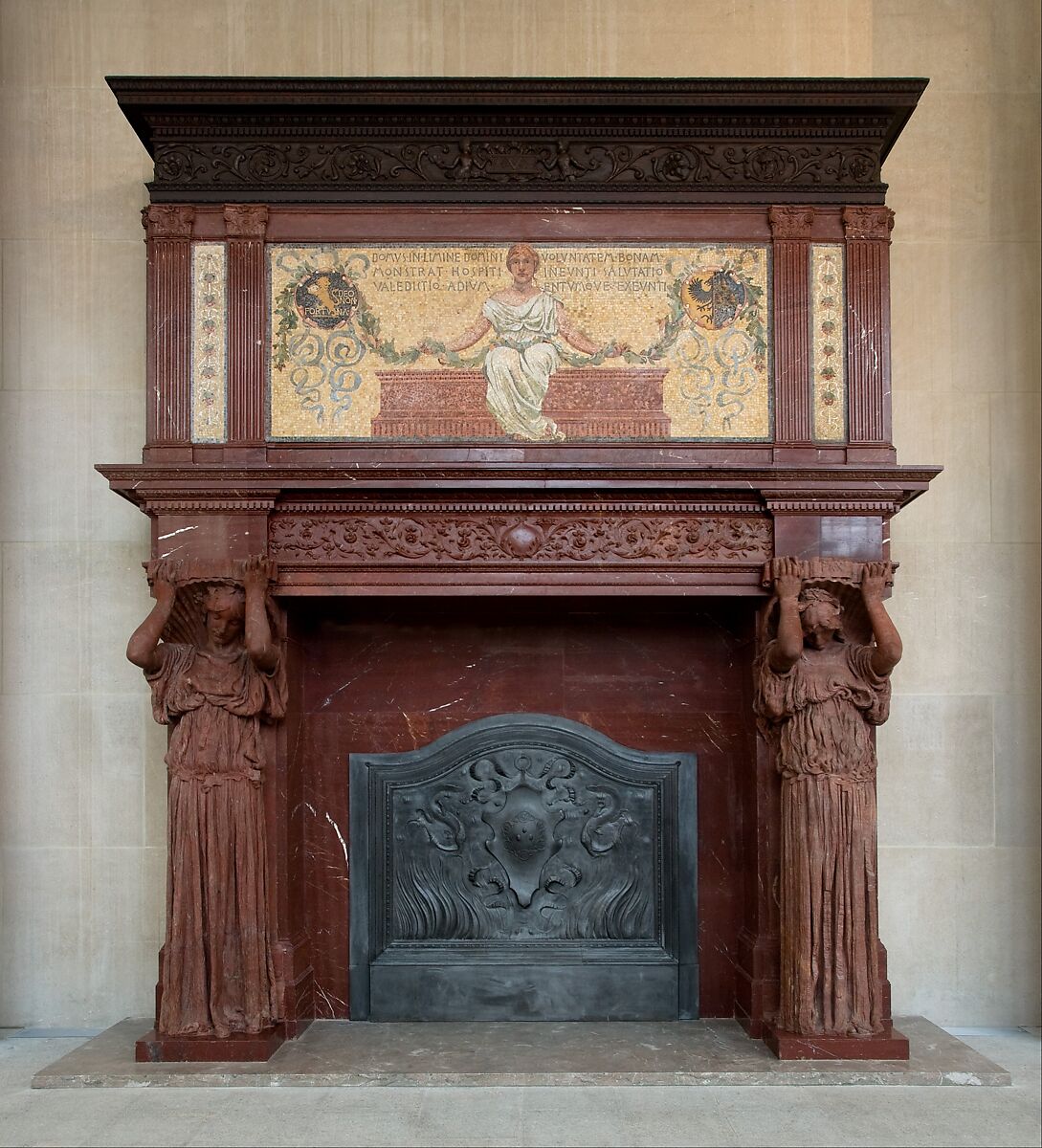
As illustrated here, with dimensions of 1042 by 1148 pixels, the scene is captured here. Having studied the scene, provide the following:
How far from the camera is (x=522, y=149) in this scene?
17.3 ft

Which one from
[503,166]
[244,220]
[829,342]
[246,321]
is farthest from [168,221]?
[829,342]

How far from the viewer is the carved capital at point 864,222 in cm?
522

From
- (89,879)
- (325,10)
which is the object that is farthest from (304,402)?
(89,879)

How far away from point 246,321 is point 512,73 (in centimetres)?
190

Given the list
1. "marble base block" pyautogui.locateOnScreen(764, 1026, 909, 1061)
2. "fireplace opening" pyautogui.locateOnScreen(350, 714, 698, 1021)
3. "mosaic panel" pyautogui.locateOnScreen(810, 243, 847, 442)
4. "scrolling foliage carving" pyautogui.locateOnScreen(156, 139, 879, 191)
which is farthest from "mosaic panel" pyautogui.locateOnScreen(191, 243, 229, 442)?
"marble base block" pyautogui.locateOnScreen(764, 1026, 909, 1061)

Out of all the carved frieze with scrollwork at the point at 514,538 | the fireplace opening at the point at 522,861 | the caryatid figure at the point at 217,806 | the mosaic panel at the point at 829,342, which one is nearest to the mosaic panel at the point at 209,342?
the carved frieze with scrollwork at the point at 514,538

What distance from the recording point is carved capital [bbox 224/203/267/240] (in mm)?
5211

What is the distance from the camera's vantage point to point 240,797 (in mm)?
4988

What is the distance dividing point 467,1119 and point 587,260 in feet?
11.7

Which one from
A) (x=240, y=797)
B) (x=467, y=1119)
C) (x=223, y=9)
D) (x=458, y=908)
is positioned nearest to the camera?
(x=467, y=1119)

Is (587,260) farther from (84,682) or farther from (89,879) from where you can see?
(89,879)

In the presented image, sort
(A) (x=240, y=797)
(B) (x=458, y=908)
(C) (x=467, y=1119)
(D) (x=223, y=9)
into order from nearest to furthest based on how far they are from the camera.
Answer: (C) (x=467, y=1119), (A) (x=240, y=797), (B) (x=458, y=908), (D) (x=223, y=9)

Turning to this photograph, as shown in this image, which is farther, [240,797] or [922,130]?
[922,130]

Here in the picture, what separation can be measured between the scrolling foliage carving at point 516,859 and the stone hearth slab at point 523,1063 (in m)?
0.46
